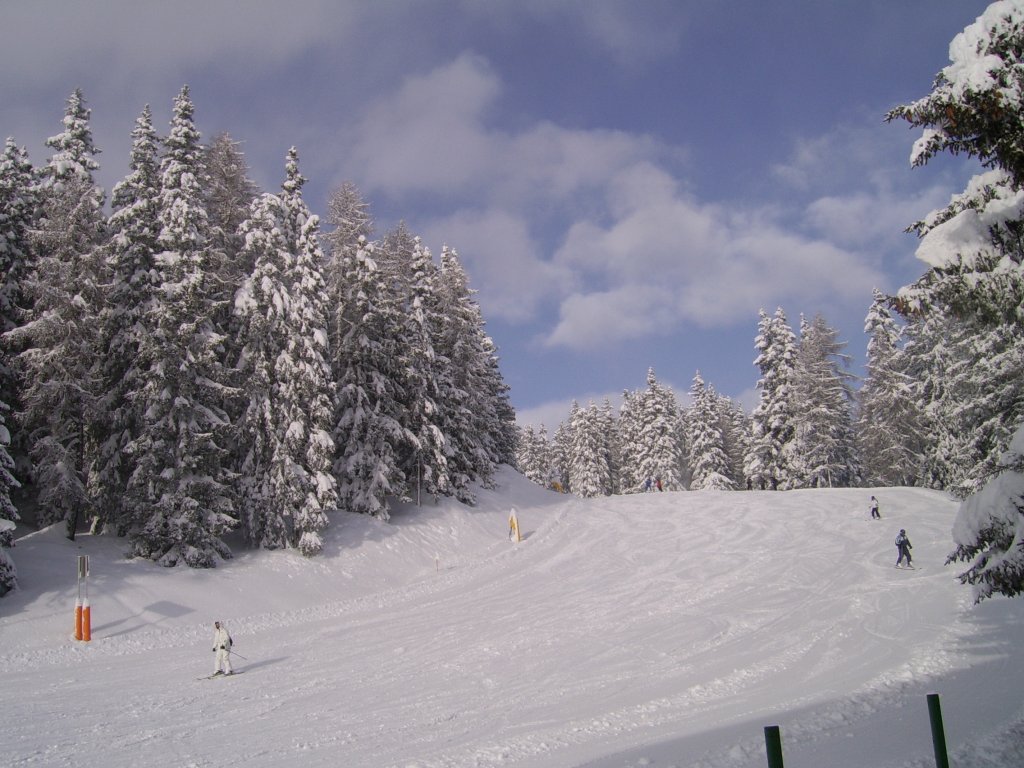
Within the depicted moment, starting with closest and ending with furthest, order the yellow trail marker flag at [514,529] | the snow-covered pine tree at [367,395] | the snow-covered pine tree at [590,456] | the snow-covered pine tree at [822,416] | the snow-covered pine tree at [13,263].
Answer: the snow-covered pine tree at [13,263] → the snow-covered pine tree at [367,395] → the yellow trail marker flag at [514,529] → the snow-covered pine tree at [822,416] → the snow-covered pine tree at [590,456]

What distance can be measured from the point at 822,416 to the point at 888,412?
5594 mm

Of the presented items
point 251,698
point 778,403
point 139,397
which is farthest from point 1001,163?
point 778,403

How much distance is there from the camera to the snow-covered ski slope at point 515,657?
34.7 ft

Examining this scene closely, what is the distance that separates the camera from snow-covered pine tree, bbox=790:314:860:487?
54.3 meters

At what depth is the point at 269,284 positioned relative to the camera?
29266 millimetres

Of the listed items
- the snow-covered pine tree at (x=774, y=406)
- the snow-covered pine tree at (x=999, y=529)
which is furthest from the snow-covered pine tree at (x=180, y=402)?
the snow-covered pine tree at (x=774, y=406)

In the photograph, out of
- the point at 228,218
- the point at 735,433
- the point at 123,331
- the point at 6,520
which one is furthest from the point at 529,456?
the point at 6,520

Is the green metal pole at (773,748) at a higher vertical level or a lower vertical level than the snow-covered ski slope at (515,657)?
higher

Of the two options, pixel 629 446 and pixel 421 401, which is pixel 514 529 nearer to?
pixel 421 401

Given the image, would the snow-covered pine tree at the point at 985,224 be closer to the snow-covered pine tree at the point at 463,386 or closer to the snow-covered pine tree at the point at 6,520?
the snow-covered pine tree at the point at 6,520

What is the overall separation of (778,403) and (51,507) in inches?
1999

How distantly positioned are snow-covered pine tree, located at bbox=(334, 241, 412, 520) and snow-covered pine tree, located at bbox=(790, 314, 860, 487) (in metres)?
34.5

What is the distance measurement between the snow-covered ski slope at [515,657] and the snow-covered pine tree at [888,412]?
15568 millimetres

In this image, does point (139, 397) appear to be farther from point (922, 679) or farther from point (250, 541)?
point (922, 679)
